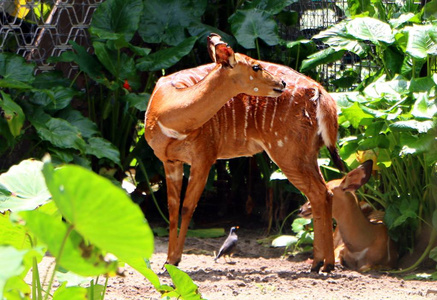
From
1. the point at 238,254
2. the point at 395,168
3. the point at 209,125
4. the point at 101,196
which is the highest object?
the point at 101,196

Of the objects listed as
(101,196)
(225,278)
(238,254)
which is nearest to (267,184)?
(238,254)

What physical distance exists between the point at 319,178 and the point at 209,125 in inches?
30.1

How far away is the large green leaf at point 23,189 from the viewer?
7.25ft

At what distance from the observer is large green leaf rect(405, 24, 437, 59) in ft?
15.4

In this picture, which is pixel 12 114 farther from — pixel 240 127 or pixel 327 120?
pixel 327 120

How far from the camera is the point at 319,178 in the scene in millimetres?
4730

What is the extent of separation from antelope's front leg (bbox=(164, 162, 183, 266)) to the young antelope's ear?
1.08 metres

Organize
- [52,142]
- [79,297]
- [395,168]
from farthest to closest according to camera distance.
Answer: [52,142] < [395,168] < [79,297]

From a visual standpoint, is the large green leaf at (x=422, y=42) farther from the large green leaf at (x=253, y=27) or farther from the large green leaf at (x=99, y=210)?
the large green leaf at (x=99, y=210)

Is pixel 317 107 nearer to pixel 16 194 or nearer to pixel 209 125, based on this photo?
pixel 209 125

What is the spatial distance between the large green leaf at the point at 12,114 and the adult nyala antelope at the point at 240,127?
1.36 metres

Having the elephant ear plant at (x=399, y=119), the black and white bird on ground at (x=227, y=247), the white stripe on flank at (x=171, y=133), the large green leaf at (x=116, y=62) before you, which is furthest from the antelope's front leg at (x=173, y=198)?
the large green leaf at (x=116, y=62)

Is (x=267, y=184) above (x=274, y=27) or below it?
below

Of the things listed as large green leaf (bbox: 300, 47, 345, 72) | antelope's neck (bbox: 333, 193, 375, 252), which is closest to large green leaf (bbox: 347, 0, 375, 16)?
large green leaf (bbox: 300, 47, 345, 72)
